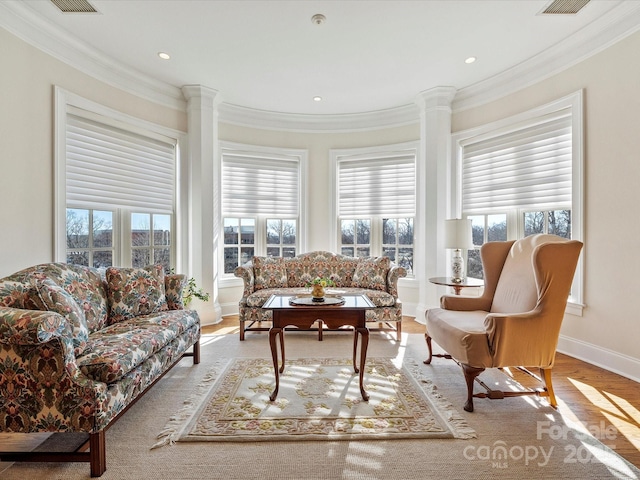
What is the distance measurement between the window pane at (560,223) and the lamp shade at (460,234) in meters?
0.82

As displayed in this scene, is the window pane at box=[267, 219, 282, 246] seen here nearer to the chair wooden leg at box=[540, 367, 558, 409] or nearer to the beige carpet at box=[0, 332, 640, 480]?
the beige carpet at box=[0, 332, 640, 480]

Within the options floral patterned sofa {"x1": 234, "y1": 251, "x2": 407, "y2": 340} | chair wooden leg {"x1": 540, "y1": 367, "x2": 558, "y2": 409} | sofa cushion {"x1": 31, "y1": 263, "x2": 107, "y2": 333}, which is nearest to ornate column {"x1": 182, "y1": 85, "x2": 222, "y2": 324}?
floral patterned sofa {"x1": 234, "y1": 251, "x2": 407, "y2": 340}

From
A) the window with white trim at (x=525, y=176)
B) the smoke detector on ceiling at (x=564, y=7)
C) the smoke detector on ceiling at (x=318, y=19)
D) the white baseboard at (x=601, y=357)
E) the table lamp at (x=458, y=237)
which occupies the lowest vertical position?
the white baseboard at (x=601, y=357)

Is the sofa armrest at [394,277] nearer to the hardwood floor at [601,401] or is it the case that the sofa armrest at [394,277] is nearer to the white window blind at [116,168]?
the hardwood floor at [601,401]

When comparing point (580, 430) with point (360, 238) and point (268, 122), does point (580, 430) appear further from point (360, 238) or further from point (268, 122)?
point (268, 122)

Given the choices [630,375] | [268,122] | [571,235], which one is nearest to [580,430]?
[630,375]

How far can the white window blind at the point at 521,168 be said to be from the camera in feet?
11.3

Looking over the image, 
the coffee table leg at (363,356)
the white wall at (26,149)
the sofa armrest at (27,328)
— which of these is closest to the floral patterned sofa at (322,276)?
the coffee table leg at (363,356)

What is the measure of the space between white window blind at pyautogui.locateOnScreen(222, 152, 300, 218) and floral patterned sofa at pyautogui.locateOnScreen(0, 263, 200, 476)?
8.95 ft

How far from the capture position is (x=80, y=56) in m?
3.33

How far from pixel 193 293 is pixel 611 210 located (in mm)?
4374

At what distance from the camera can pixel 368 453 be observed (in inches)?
70.4

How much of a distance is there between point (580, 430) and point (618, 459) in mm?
259

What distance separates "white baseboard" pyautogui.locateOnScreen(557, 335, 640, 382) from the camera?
2.74 m
